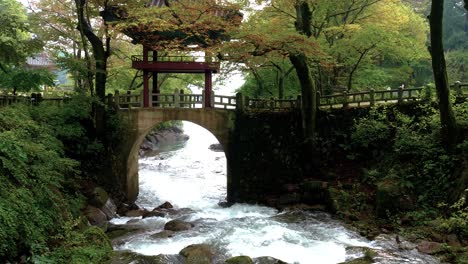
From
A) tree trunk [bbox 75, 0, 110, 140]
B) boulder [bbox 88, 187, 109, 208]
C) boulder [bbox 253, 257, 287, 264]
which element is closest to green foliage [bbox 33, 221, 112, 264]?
boulder [bbox 88, 187, 109, 208]

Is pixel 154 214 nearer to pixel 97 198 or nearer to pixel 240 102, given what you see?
pixel 97 198

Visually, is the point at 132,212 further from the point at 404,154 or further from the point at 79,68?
the point at 404,154

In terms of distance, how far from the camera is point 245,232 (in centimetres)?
1378

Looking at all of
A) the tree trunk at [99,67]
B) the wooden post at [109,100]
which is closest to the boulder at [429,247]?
the tree trunk at [99,67]

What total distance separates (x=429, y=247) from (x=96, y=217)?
462 inches

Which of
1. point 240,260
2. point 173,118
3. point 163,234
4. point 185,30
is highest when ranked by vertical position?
point 185,30

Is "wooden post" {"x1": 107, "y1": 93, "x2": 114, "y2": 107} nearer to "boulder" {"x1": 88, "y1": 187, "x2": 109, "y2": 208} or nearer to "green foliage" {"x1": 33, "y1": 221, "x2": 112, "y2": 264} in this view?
"boulder" {"x1": 88, "y1": 187, "x2": 109, "y2": 208}

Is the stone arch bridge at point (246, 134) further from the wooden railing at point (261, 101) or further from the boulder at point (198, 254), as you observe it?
the boulder at point (198, 254)

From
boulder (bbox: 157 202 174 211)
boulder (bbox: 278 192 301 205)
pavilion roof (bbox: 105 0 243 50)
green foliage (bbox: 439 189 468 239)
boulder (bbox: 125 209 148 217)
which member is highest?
pavilion roof (bbox: 105 0 243 50)

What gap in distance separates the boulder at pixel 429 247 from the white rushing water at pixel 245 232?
35 centimetres

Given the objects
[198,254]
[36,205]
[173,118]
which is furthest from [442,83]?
[36,205]

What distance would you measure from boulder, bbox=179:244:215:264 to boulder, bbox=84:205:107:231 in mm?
4413

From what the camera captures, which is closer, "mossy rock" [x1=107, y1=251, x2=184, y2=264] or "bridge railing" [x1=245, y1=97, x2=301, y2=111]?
"mossy rock" [x1=107, y1=251, x2=184, y2=264]

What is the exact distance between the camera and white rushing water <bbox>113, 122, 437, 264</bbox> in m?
11.7
